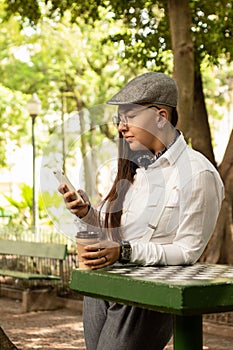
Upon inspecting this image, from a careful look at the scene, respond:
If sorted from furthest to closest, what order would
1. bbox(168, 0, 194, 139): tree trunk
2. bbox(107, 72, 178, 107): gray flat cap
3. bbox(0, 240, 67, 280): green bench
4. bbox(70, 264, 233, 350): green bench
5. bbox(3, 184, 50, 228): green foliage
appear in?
bbox(3, 184, 50, 228): green foliage → bbox(0, 240, 67, 280): green bench → bbox(168, 0, 194, 139): tree trunk → bbox(107, 72, 178, 107): gray flat cap → bbox(70, 264, 233, 350): green bench

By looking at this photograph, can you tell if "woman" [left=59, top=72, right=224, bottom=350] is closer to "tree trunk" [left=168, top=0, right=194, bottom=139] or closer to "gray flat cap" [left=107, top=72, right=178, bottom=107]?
"gray flat cap" [left=107, top=72, right=178, bottom=107]

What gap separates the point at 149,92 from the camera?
3215 millimetres

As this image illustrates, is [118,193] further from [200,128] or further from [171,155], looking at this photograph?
[200,128]

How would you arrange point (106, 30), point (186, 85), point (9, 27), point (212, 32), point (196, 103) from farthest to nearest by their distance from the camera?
point (106, 30), point (9, 27), point (196, 103), point (212, 32), point (186, 85)

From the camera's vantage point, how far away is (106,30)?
3281 cm

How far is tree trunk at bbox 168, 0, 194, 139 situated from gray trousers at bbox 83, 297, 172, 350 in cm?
797

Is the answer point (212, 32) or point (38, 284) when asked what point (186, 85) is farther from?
point (38, 284)

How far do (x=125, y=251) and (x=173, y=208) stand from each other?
23cm

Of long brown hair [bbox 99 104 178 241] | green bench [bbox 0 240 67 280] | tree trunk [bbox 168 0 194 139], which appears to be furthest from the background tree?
long brown hair [bbox 99 104 178 241]

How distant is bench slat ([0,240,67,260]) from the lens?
12.3 meters

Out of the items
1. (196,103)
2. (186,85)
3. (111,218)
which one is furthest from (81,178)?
(196,103)

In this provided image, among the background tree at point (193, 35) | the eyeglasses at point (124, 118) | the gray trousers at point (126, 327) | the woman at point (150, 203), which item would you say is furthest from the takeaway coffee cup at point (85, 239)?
the background tree at point (193, 35)

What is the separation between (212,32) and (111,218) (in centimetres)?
1041

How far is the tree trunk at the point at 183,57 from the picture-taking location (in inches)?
A: 445
